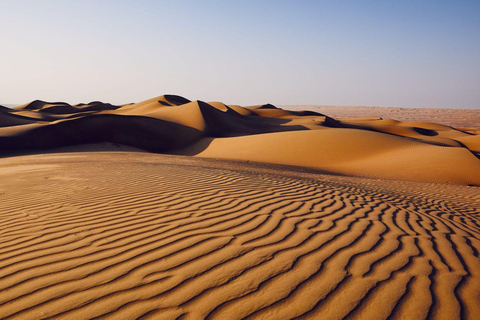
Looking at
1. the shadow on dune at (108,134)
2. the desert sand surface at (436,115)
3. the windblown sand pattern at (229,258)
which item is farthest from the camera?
the desert sand surface at (436,115)

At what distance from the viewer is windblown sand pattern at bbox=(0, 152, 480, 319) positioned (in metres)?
2.18

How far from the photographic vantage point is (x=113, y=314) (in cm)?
208

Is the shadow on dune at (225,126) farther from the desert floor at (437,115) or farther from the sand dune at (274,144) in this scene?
the desert floor at (437,115)

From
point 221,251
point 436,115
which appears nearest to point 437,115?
point 436,115

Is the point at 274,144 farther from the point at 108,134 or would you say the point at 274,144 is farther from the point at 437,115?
the point at 437,115

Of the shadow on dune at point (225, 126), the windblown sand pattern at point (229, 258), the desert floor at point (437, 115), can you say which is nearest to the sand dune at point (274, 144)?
the shadow on dune at point (225, 126)

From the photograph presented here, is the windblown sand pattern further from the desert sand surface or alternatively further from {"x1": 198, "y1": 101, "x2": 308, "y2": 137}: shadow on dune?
the desert sand surface

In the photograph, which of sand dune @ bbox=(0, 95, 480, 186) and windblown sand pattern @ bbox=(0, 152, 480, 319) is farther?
sand dune @ bbox=(0, 95, 480, 186)

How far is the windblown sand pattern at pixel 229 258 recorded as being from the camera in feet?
7.14

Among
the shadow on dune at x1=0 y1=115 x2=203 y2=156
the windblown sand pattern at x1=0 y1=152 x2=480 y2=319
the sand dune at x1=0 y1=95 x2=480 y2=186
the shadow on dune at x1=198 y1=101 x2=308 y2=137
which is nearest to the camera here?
the windblown sand pattern at x1=0 y1=152 x2=480 y2=319

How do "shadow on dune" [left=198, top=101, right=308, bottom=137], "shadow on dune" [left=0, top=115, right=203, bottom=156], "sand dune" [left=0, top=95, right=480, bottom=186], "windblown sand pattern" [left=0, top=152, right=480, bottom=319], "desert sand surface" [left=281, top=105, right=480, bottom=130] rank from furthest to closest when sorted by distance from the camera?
"desert sand surface" [left=281, top=105, right=480, bottom=130] → "shadow on dune" [left=198, top=101, right=308, bottom=137] → "shadow on dune" [left=0, top=115, right=203, bottom=156] → "sand dune" [left=0, top=95, right=480, bottom=186] → "windblown sand pattern" [left=0, top=152, right=480, bottom=319]

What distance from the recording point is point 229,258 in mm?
2791

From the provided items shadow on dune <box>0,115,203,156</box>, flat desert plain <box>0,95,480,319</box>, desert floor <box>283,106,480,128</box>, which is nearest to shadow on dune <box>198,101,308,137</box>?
shadow on dune <box>0,115,203,156</box>

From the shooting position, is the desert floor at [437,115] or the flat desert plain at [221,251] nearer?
the flat desert plain at [221,251]
